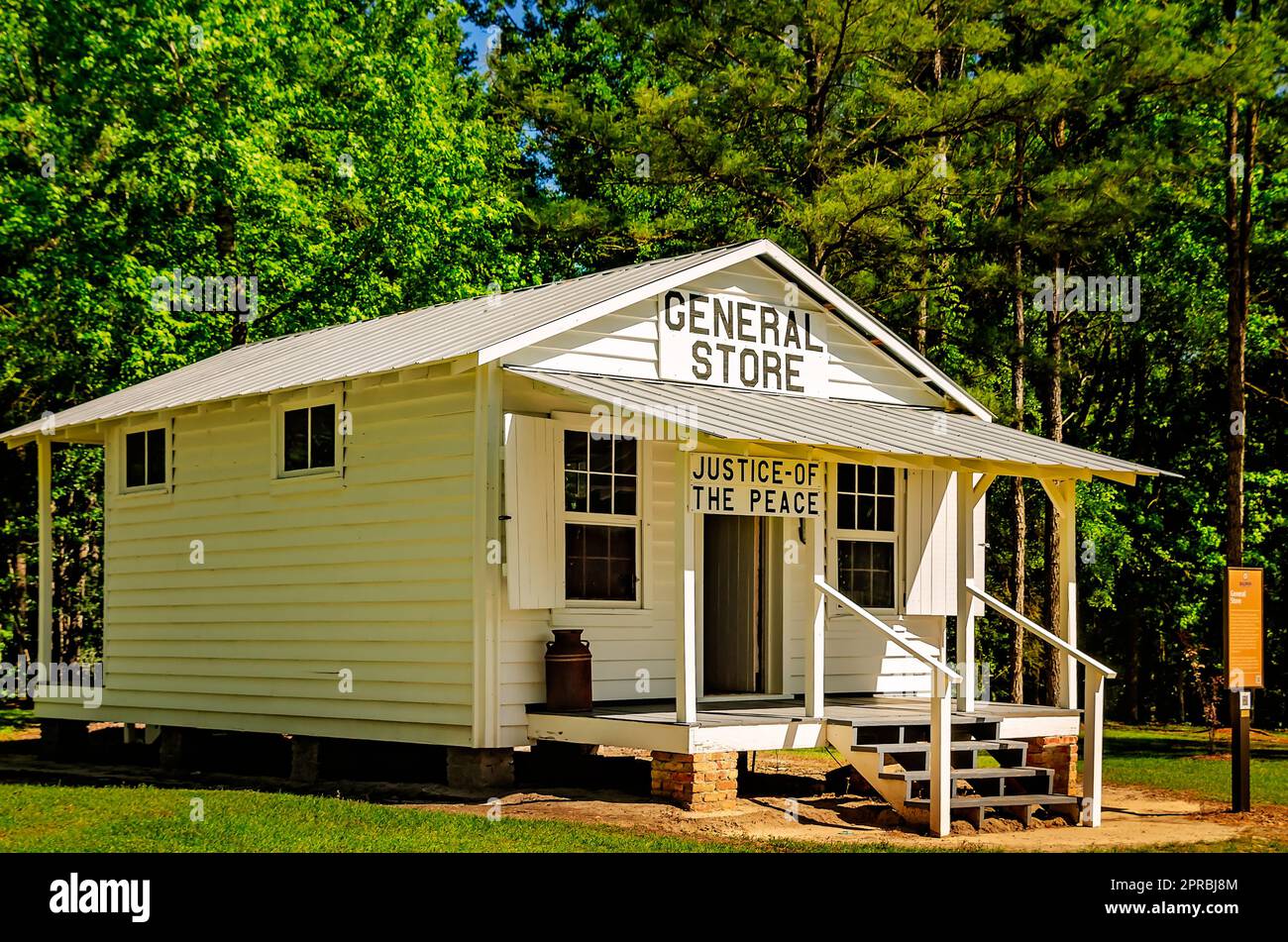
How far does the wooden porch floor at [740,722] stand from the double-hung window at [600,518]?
1.08 m

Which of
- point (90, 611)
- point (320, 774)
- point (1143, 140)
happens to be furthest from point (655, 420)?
point (90, 611)

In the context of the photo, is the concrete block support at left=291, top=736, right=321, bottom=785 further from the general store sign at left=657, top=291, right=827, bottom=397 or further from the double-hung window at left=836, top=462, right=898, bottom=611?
the double-hung window at left=836, top=462, right=898, bottom=611

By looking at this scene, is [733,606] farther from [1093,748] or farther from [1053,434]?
[1053,434]

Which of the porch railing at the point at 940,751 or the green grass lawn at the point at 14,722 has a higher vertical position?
the porch railing at the point at 940,751

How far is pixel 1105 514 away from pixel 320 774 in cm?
2257

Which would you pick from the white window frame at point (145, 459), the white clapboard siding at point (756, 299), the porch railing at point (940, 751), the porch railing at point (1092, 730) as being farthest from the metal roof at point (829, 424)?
the white window frame at point (145, 459)

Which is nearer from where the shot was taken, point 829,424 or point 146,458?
point 829,424

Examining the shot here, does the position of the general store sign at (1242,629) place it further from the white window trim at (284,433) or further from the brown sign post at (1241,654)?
the white window trim at (284,433)

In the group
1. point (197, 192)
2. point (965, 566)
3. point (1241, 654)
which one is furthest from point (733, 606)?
point (197, 192)

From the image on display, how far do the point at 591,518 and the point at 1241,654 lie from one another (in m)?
6.17

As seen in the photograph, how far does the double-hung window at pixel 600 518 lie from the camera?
1394 cm

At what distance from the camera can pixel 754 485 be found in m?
13.3

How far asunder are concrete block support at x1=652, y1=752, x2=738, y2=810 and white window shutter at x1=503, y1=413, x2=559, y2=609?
1809 mm

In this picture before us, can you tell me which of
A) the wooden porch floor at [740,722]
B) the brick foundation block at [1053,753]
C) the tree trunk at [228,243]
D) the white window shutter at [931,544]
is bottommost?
the brick foundation block at [1053,753]
